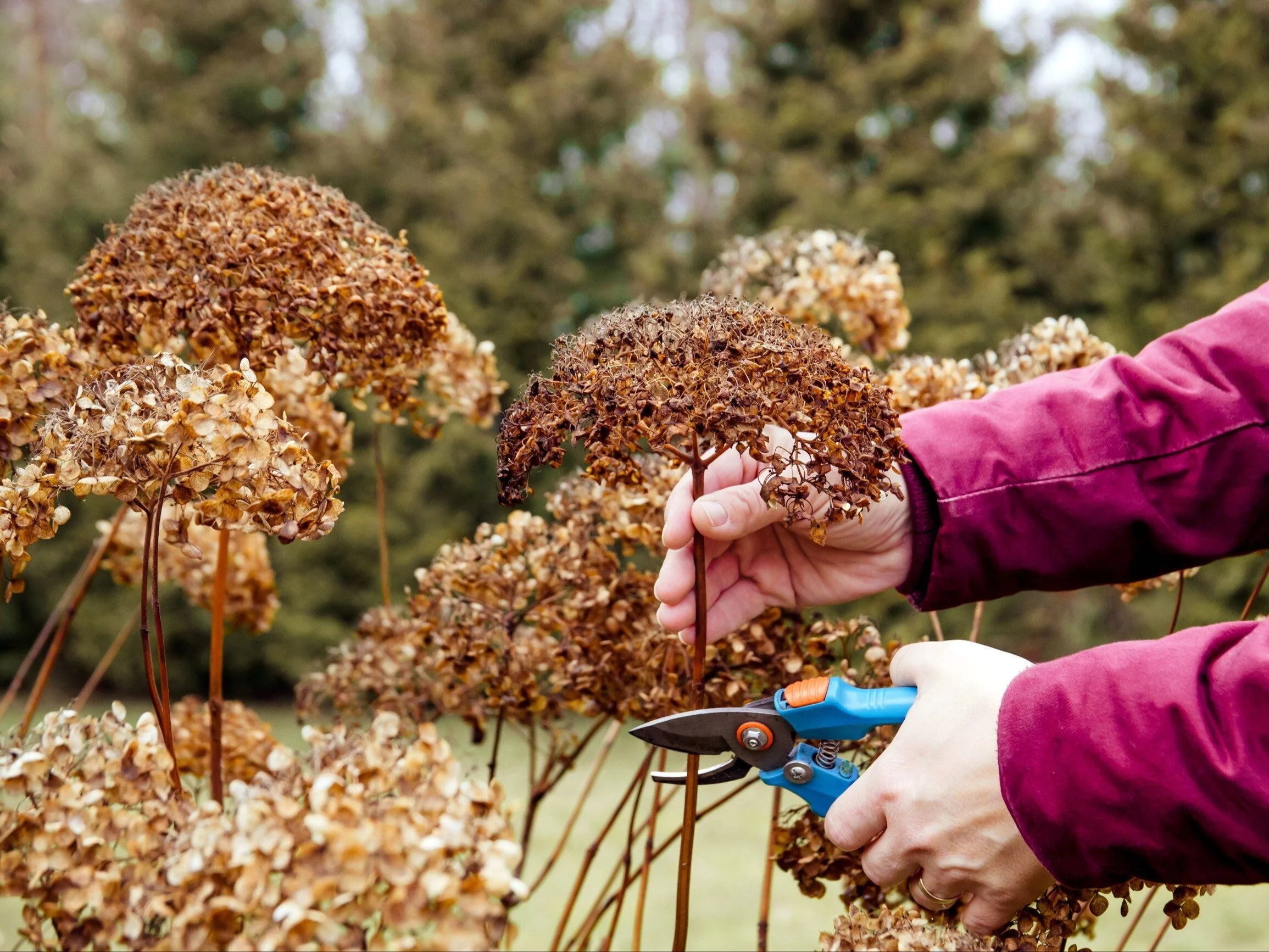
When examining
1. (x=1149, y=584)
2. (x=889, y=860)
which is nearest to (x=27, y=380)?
(x=889, y=860)

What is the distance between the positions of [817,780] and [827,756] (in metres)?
0.03

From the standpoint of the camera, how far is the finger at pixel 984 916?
1.01 m

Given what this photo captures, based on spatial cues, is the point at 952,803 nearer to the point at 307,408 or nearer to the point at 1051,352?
the point at 1051,352

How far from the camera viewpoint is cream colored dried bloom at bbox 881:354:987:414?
5.00 feet

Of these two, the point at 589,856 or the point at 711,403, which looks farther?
the point at 589,856

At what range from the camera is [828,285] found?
1.63 m

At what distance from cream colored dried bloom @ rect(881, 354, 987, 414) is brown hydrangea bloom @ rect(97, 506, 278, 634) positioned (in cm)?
100

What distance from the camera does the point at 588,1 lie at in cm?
689

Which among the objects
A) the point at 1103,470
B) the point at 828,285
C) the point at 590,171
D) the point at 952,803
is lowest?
the point at 952,803

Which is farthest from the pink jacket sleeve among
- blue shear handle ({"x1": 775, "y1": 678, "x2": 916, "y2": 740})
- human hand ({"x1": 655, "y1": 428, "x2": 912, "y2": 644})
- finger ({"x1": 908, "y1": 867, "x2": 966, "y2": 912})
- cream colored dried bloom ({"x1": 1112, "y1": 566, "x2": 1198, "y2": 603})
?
finger ({"x1": 908, "y1": 867, "x2": 966, "y2": 912})

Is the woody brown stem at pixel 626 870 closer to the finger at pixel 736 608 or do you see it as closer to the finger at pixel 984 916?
the finger at pixel 736 608

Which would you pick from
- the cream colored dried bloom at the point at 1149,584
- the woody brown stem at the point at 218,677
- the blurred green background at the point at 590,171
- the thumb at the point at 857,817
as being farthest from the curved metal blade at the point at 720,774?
the blurred green background at the point at 590,171

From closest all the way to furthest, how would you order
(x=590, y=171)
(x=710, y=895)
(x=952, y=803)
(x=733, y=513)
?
(x=952, y=803), (x=733, y=513), (x=710, y=895), (x=590, y=171)

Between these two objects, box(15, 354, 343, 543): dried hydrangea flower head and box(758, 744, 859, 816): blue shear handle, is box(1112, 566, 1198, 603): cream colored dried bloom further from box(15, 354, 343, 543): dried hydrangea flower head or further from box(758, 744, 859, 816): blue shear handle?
box(15, 354, 343, 543): dried hydrangea flower head
